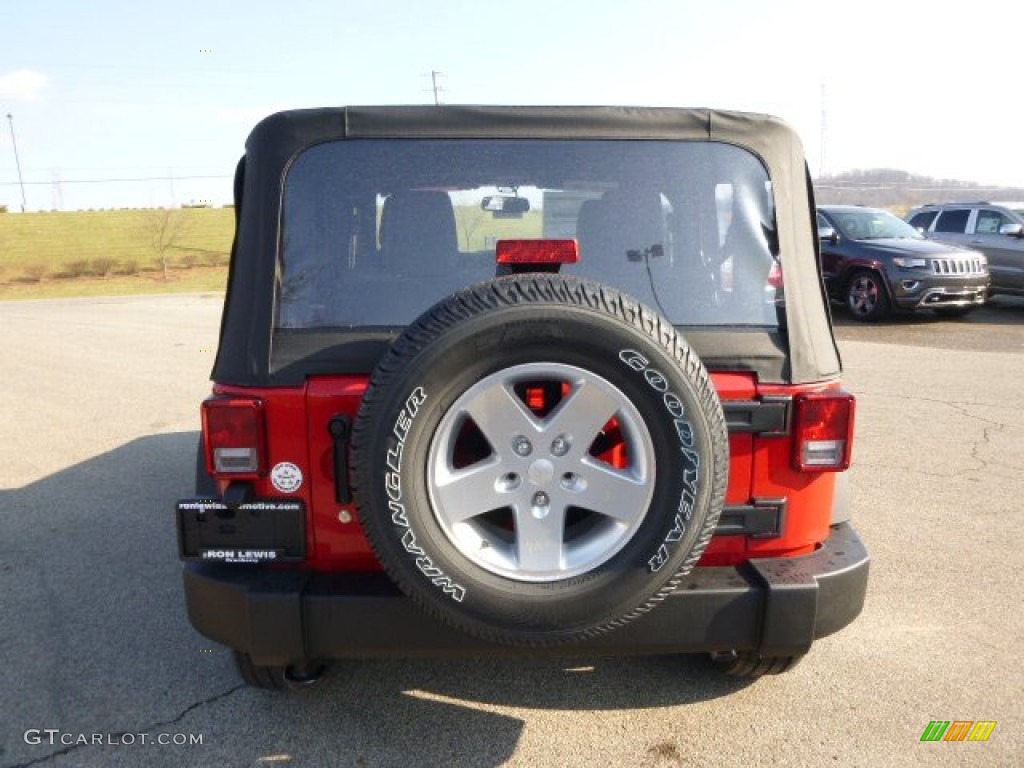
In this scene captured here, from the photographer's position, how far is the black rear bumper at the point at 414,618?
7.63 ft

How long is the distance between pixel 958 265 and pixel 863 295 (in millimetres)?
1418

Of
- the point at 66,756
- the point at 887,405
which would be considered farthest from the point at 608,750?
the point at 887,405

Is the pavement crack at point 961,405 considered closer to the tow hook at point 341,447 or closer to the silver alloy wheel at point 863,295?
the silver alloy wheel at point 863,295

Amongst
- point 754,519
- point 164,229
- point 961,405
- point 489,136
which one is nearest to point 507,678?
point 754,519

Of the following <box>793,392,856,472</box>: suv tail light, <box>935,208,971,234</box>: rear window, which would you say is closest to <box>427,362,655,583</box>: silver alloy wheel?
<box>793,392,856,472</box>: suv tail light

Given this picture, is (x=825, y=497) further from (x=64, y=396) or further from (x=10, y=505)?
(x=64, y=396)

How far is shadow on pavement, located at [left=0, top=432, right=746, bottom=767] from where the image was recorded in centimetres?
263

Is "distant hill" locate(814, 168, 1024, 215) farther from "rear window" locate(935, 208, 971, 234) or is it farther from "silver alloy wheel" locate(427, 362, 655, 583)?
"silver alloy wheel" locate(427, 362, 655, 583)

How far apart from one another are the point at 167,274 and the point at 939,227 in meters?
26.6

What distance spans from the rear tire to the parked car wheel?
11306mm

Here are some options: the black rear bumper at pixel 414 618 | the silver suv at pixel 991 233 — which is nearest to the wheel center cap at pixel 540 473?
the black rear bumper at pixel 414 618

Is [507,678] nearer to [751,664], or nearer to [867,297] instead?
[751,664]

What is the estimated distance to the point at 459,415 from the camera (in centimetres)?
212

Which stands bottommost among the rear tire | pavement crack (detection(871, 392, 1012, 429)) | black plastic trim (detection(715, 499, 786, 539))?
pavement crack (detection(871, 392, 1012, 429))
